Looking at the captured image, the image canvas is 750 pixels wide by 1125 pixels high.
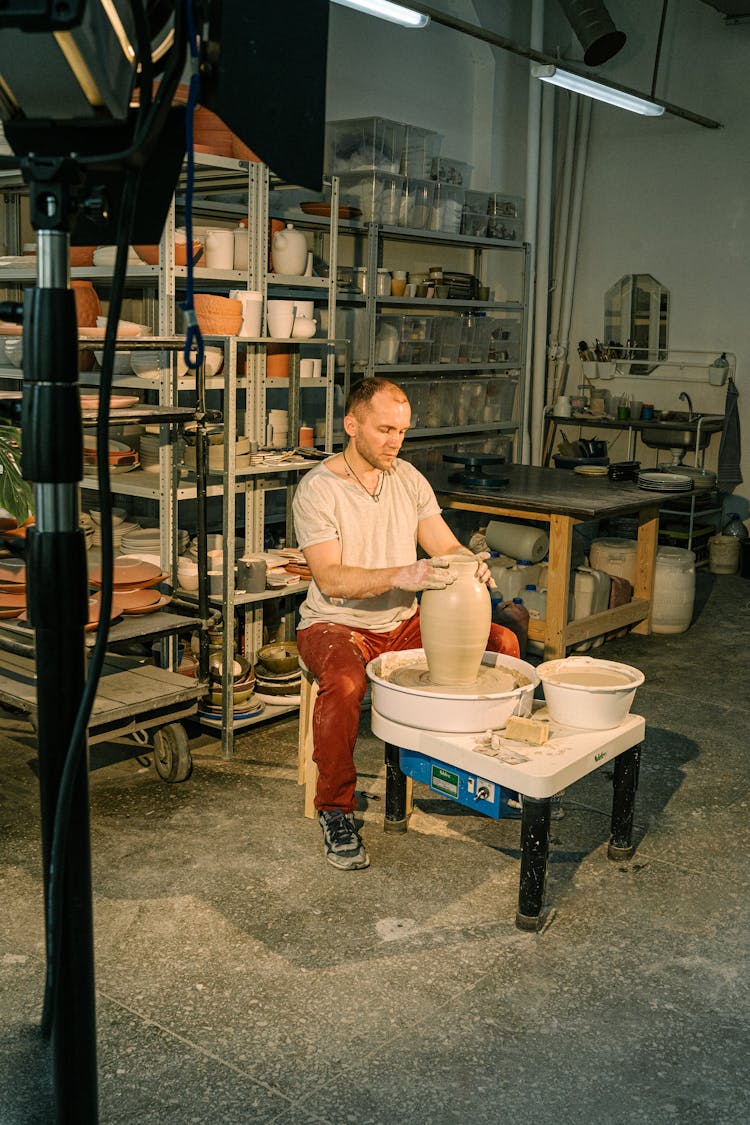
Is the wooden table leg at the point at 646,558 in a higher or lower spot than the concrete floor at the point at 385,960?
higher

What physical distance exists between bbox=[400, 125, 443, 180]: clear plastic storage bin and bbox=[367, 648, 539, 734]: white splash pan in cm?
465

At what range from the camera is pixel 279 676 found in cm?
438

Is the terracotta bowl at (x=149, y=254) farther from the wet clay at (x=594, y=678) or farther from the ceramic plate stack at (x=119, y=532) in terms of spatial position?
the wet clay at (x=594, y=678)

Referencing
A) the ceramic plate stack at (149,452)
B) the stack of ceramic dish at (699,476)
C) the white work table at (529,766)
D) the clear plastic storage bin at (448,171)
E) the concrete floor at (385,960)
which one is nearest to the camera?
the concrete floor at (385,960)

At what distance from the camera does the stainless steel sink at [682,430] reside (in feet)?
26.0

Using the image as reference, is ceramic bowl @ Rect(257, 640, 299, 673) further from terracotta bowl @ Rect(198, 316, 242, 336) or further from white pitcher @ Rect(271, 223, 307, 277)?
white pitcher @ Rect(271, 223, 307, 277)

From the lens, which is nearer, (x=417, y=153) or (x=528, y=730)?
(x=528, y=730)

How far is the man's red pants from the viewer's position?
10.6 feet

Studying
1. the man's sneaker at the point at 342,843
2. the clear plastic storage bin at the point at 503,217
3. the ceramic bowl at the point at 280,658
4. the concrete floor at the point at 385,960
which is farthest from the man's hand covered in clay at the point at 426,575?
the clear plastic storage bin at the point at 503,217

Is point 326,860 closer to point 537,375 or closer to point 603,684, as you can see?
point 603,684

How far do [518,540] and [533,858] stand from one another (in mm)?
3045

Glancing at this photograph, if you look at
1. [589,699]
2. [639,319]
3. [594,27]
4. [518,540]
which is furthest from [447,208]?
[589,699]

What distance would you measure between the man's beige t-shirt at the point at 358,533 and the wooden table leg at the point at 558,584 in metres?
1.65

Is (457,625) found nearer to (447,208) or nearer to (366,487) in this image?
(366,487)
